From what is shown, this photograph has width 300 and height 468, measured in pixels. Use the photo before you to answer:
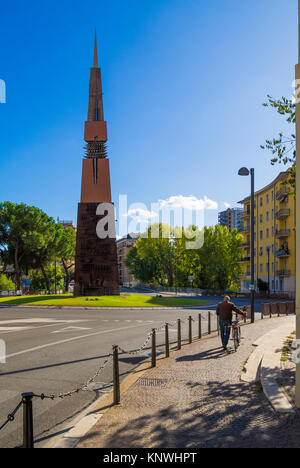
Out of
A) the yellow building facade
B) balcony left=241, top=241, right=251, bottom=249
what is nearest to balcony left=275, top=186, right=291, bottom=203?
the yellow building facade

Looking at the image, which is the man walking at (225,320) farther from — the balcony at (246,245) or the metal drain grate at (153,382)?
the balcony at (246,245)

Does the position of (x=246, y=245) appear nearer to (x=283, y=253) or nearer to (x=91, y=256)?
(x=283, y=253)

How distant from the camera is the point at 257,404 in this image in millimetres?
6117

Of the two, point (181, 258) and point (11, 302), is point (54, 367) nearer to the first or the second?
point (11, 302)

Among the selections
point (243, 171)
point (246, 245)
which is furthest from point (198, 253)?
point (243, 171)

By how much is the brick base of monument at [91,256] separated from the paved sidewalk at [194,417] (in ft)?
93.4

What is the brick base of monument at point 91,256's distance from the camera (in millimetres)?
36375

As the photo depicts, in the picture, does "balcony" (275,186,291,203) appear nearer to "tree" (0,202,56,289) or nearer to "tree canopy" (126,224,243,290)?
"tree canopy" (126,224,243,290)

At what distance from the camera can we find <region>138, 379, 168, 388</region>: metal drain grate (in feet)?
23.7

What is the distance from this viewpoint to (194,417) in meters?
5.43

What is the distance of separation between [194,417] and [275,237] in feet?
192

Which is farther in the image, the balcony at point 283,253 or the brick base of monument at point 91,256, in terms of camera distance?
the balcony at point 283,253

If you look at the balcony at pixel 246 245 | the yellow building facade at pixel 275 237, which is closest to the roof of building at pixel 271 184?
the yellow building facade at pixel 275 237

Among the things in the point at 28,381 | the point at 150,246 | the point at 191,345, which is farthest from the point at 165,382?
the point at 150,246
